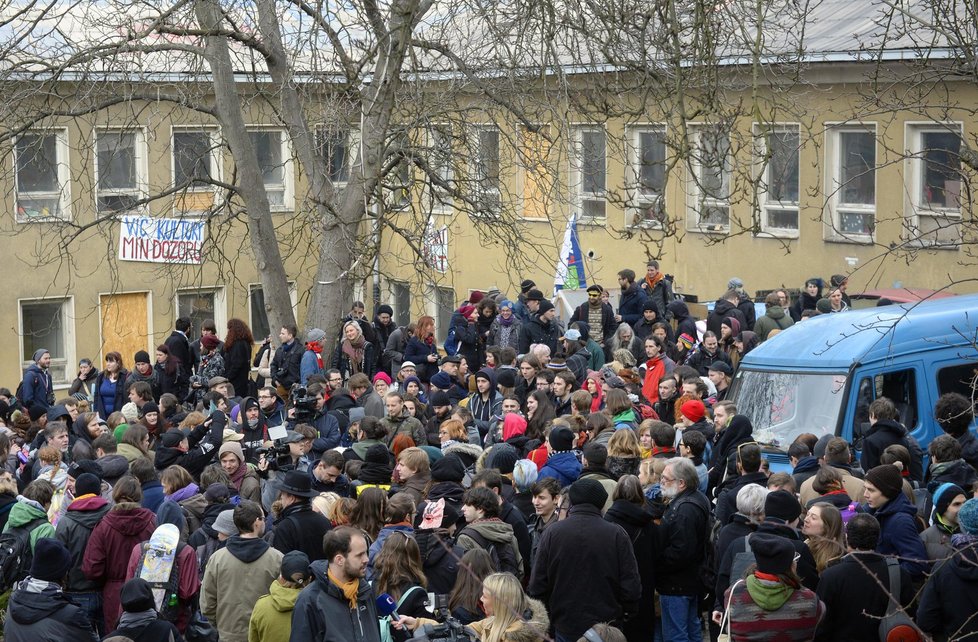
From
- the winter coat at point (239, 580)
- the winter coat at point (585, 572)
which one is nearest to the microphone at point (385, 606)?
the winter coat at point (239, 580)

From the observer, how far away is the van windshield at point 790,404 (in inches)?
476

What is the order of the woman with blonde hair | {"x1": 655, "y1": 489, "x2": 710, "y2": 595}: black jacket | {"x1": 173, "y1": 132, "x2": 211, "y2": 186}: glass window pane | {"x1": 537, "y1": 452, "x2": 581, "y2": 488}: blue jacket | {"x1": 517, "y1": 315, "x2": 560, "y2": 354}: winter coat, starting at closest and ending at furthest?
the woman with blonde hair → {"x1": 655, "y1": 489, "x2": 710, "y2": 595}: black jacket → {"x1": 537, "y1": 452, "x2": 581, "y2": 488}: blue jacket → {"x1": 173, "y1": 132, "x2": 211, "y2": 186}: glass window pane → {"x1": 517, "y1": 315, "x2": 560, "y2": 354}: winter coat

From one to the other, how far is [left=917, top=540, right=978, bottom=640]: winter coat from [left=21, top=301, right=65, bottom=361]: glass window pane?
2288 cm

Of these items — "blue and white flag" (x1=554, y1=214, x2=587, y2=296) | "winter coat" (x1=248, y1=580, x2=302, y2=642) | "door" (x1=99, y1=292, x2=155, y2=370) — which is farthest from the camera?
"door" (x1=99, y1=292, x2=155, y2=370)

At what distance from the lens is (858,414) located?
1204 cm

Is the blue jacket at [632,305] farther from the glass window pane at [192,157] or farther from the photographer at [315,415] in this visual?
the photographer at [315,415]

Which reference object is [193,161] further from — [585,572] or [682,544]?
[585,572]

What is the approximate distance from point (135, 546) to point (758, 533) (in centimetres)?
402

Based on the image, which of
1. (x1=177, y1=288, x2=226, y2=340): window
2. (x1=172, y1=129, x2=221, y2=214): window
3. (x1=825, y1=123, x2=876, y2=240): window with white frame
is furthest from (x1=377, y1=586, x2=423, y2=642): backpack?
(x1=177, y1=288, x2=226, y2=340): window

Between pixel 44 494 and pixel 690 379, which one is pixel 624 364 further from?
pixel 44 494

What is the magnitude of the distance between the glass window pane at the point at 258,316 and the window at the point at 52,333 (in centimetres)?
438

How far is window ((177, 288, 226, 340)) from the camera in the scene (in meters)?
29.2

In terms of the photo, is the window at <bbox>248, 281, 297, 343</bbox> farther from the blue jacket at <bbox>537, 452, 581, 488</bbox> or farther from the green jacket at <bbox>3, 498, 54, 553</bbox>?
the green jacket at <bbox>3, 498, 54, 553</bbox>

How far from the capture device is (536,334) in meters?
17.5
